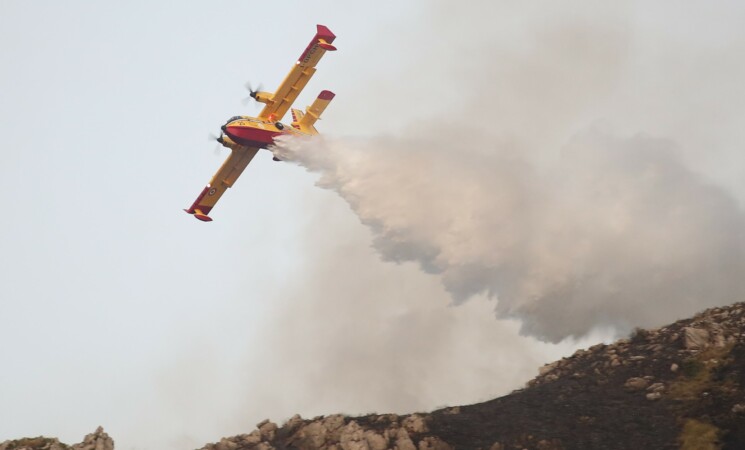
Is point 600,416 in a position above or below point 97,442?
above

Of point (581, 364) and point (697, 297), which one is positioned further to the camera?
point (697, 297)

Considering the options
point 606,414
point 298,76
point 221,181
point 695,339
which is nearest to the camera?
point 606,414

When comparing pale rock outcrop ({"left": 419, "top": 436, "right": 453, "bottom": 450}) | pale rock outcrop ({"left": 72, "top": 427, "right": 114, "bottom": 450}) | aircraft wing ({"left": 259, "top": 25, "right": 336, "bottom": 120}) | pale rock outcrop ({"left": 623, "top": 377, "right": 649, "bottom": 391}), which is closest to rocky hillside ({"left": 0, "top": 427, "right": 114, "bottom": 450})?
pale rock outcrop ({"left": 72, "top": 427, "right": 114, "bottom": 450})

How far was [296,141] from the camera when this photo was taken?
208 ft

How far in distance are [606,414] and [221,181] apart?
1305 inches

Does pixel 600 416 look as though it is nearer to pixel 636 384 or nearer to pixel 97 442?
pixel 636 384

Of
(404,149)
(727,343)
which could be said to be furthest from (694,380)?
(404,149)

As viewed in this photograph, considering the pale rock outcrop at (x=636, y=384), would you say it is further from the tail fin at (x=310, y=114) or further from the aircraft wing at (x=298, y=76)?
the aircraft wing at (x=298, y=76)

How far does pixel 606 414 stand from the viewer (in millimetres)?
43969

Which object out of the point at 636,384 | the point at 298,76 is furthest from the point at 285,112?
the point at 636,384

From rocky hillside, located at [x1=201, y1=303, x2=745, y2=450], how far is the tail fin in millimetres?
22150

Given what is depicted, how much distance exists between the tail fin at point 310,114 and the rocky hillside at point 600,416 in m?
22.4

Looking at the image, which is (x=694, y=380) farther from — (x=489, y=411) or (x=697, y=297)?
(x=697, y=297)

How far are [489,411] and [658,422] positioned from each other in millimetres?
7406
